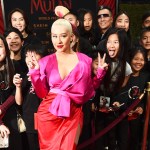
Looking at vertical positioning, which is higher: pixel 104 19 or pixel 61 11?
pixel 61 11

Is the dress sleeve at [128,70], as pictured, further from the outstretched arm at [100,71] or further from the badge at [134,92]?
the outstretched arm at [100,71]

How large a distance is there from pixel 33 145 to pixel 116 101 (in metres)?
0.84

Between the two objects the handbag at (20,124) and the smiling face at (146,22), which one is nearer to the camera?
the handbag at (20,124)

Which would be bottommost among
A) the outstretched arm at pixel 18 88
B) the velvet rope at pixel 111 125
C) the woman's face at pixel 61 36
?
the velvet rope at pixel 111 125

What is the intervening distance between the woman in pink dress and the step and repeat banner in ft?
6.96

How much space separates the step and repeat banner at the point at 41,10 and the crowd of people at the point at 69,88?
2.86ft

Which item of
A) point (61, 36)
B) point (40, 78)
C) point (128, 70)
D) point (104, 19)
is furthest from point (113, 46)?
point (104, 19)

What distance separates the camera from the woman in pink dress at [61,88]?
6.56 feet

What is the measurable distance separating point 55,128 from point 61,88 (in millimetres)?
300

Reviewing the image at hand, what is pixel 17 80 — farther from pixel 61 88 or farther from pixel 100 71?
pixel 100 71

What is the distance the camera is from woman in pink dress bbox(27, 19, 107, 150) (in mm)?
1999

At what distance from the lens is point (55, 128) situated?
209 cm

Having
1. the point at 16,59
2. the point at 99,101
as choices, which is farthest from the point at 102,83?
the point at 16,59

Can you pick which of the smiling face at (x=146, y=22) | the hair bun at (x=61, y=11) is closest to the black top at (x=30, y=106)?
the hair bun at (x=61, y=11)
